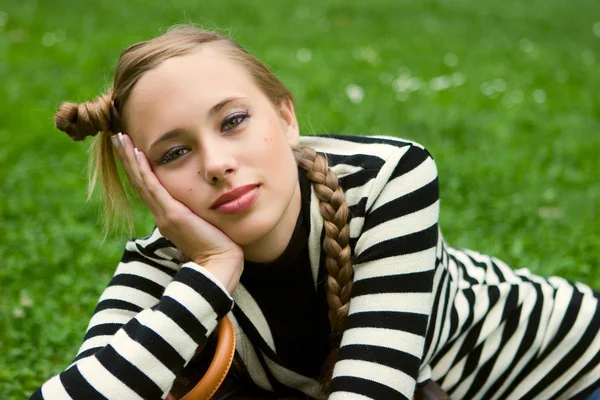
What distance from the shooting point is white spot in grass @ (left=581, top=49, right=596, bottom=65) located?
7.48m

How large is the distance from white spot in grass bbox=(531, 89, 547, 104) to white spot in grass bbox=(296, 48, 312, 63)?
82.8 inches

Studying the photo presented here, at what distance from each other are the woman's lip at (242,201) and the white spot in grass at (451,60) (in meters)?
5.55

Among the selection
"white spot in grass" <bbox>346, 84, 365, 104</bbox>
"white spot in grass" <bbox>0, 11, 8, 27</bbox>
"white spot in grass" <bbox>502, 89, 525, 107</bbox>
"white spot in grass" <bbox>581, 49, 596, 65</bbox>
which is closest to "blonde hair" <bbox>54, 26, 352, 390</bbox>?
"white spot in grass" <bbox>346, 84, 365, 104</bbox>

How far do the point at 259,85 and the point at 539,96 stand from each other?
15.0 ft

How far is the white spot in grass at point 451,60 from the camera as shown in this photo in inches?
284

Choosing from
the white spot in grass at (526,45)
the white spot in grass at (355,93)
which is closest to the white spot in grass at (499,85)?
the white spot in grass at (355,93)

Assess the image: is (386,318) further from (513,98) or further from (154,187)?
(513,98)

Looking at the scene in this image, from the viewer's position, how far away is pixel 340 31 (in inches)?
355

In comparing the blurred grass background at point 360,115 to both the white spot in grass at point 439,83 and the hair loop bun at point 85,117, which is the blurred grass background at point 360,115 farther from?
the hair loop bun at point 85,117

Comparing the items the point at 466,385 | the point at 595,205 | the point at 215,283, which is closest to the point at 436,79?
the point at 595,205

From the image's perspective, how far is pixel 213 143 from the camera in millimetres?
1918

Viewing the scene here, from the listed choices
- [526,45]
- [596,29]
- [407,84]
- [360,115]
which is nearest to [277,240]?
[360,115]

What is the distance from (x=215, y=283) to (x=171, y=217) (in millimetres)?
214

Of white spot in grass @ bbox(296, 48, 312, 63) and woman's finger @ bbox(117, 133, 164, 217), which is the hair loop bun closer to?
woman's finger @ bbox(117, 133, 164, 217)
